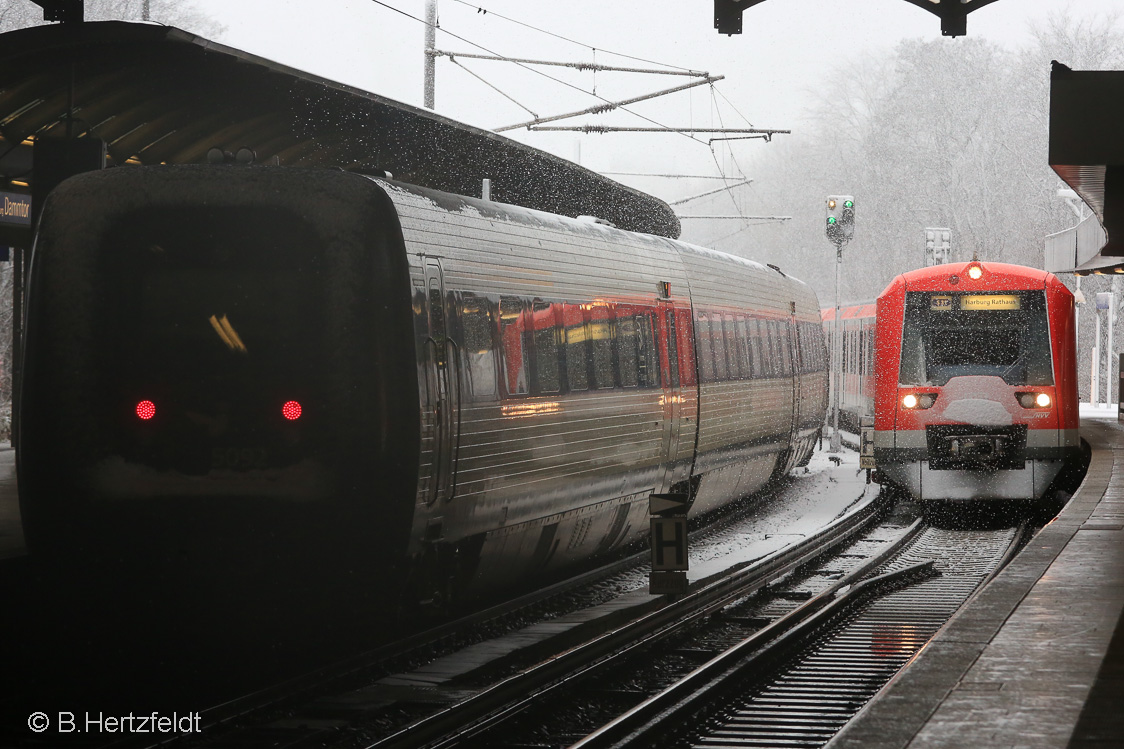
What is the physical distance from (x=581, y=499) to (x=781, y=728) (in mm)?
3631

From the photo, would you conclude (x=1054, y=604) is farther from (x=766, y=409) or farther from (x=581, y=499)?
(x=766, y=409)

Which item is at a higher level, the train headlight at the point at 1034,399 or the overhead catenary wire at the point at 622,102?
the overhead catenary wire at the point at 622,102

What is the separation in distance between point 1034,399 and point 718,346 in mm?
3507

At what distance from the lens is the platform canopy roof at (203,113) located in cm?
1040

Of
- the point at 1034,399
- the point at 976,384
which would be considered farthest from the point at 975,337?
the point at 1034,399

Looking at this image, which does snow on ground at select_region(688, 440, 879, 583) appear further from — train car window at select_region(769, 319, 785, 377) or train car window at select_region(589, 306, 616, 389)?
train car window at select_region(589, 306, 616, 389)

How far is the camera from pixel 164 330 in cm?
777

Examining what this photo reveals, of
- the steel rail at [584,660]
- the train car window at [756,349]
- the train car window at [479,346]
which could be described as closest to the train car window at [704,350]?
the steel rail at [584,660]

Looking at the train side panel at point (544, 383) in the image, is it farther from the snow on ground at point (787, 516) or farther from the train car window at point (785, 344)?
the train car window at point (785, 344)

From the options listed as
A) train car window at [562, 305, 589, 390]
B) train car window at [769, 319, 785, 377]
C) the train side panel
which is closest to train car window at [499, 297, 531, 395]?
the train side panel

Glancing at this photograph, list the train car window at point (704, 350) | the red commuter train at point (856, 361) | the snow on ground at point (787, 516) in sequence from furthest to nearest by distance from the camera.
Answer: the red commuter train at point (856, 361)
the train car window at point (704, 350)
the snow on ground at point (787, 516)

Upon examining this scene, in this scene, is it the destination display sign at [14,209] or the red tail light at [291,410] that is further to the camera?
the destination display sign at [14,209]

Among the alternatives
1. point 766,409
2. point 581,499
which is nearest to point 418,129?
point 581,499

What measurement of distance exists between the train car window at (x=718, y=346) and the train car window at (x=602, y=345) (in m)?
3.46
